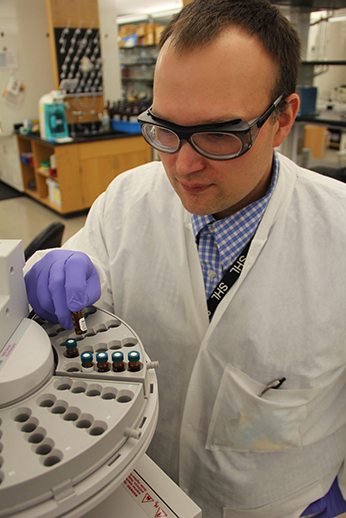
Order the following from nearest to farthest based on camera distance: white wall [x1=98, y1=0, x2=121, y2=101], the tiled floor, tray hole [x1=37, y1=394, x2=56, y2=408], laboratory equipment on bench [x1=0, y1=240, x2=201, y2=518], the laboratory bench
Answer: laboratory equipment on bench [x1=0, y1=240, x2=201, y2=518]
tray hole [x1=37, y1=394, x2=56, y2=408]
the laboratory bench
the tiled floor
white wall [x1=98, y1=0, x2=121, y2=101]

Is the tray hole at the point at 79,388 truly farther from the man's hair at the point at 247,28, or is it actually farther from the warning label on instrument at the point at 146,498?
the man's hair at the point at 247,28

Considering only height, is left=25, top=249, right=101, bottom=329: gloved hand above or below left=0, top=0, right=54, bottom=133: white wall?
below

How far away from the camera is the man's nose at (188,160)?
2.77ft

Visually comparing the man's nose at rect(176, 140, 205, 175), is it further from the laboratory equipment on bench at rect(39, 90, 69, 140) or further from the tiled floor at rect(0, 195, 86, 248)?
the laboratory equipment on bench at rect(39, 90, 69, 140)

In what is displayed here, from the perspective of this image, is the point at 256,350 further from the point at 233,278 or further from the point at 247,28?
the point at 247,28

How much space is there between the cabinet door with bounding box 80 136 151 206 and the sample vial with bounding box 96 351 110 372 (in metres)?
4.08

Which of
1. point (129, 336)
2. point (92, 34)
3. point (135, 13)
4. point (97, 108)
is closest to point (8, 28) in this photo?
point (92, 34)

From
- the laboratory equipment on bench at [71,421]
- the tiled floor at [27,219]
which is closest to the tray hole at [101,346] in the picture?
the laboratory equipment on bench at [71,421]

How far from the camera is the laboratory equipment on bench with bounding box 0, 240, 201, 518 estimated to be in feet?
1.58

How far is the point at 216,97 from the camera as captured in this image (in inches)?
30.9

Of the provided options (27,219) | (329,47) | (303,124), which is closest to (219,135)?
(303,124)

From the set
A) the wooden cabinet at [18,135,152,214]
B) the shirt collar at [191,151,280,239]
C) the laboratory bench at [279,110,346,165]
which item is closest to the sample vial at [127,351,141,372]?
the shirt collar at [191,151,280,239]

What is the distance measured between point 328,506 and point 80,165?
4063 mm

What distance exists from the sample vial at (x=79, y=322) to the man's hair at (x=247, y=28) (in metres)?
0.58
